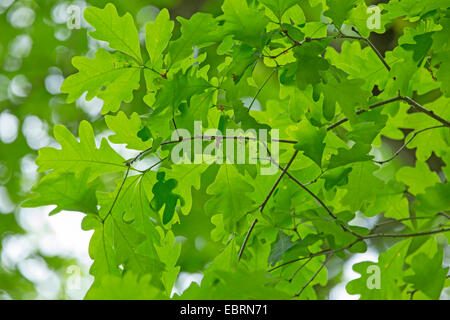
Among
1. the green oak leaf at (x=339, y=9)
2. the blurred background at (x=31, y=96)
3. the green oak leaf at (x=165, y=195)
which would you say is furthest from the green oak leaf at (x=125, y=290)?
the blurred background at (x=31, y=96)

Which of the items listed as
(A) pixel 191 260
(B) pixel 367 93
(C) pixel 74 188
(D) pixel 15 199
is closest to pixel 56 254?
(D) pixel 15 199

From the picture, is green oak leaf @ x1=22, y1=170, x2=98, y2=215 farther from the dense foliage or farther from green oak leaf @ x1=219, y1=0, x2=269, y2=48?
green oak leaf @ x1=219, y1=0, x2=269, y2=48

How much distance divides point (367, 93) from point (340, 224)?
27cm

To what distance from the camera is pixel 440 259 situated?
0.79 metres

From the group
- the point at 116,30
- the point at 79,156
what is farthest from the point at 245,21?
the point at 79,156

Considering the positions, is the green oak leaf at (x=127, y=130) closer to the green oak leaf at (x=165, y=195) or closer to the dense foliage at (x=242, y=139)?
the dense foliage at (x=242, y=139)

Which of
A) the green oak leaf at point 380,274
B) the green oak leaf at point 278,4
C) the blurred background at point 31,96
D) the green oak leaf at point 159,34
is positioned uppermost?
the blurred background at point 31,96

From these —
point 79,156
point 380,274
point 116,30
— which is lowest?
point 380,274

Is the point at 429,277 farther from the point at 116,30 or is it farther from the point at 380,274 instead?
the point at 116,30

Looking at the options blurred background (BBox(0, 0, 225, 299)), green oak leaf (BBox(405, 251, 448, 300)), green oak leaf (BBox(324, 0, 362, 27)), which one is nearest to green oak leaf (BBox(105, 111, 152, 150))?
green oak leaf (BBox(324, 0, 362, 27))

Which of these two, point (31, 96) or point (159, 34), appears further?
point (31, 96)

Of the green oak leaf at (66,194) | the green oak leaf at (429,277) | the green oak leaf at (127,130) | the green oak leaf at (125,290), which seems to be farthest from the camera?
the green oak leaf at (127,130)

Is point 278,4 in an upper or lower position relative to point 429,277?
upper
